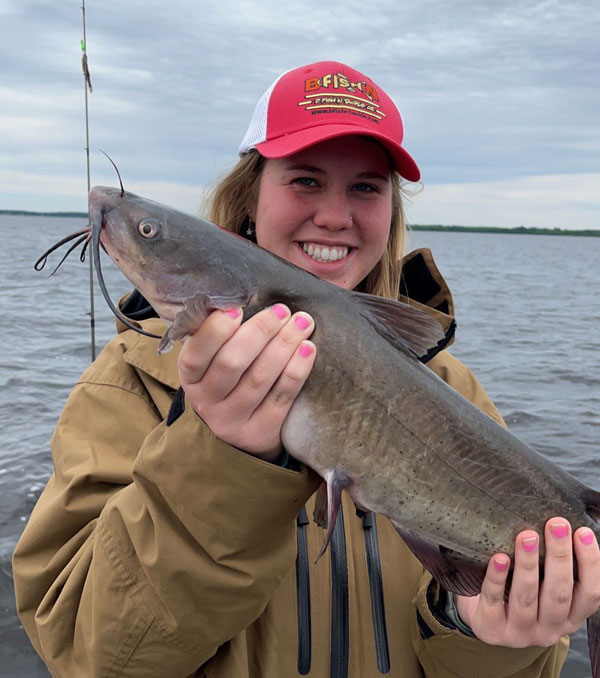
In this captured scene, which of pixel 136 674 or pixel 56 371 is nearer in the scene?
pixel 136 674

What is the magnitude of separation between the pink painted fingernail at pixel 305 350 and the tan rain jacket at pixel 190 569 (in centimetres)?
30

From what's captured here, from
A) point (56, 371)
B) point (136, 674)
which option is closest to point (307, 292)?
point (136, 674)

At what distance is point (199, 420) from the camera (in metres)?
1.84

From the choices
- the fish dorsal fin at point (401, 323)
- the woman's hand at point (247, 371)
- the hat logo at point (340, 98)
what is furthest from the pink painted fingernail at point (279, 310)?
the hat logo at point (340, 98)

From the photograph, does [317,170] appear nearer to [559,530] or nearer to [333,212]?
[333,212]

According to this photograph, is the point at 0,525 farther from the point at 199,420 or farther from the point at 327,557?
the point at 199,420

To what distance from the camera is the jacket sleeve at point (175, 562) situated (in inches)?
71.7

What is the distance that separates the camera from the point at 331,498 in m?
1.85

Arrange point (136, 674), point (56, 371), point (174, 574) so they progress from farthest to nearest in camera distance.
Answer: point (56, 371), point (136, 674), point (174, 574)

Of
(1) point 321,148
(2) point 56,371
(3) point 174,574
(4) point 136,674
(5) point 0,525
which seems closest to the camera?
(3) point 174,574

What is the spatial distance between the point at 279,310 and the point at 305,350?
0.43ft

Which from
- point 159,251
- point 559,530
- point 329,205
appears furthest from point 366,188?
point 559,530

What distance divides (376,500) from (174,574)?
589 millimetres

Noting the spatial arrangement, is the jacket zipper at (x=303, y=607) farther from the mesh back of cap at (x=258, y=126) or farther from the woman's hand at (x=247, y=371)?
the mesh back of cap at (x=258, y=126)
